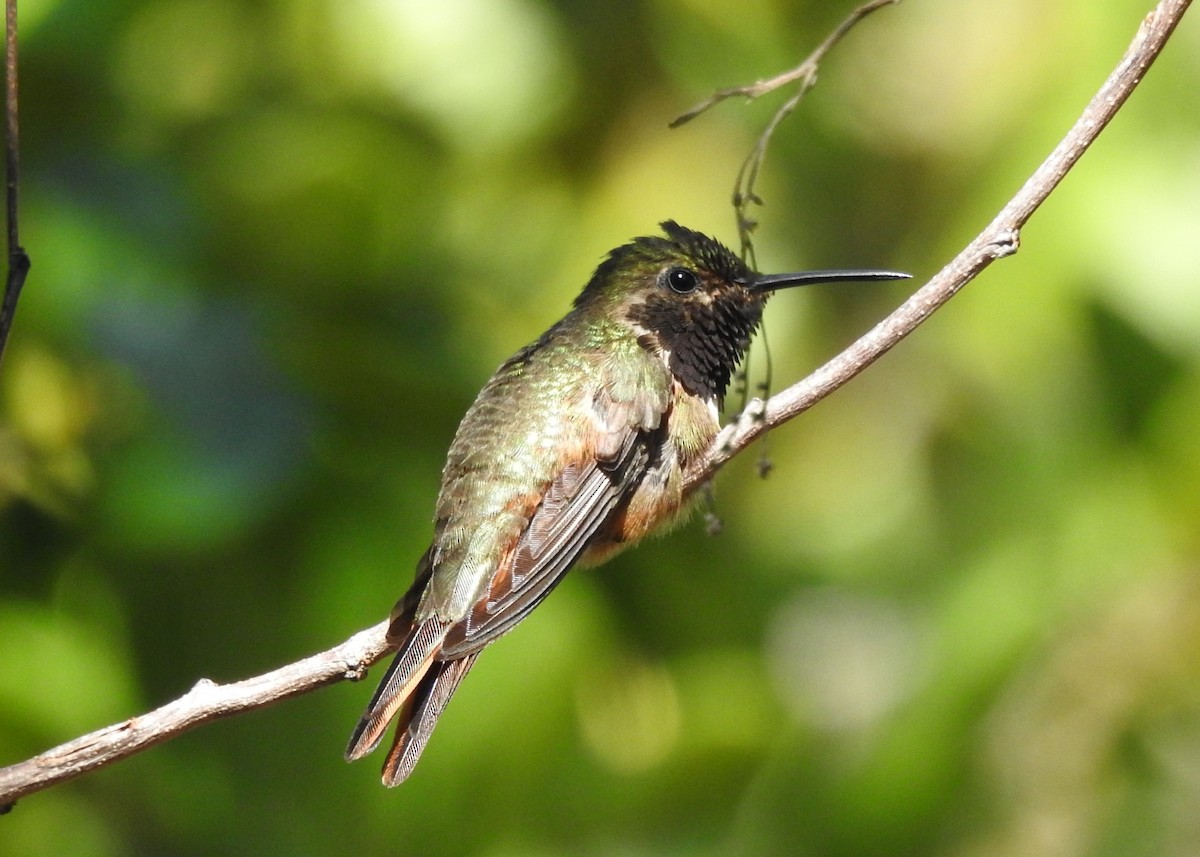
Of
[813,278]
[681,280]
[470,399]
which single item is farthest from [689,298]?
[470,399]

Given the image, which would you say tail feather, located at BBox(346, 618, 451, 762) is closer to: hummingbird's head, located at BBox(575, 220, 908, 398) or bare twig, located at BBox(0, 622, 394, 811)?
bare twig, located at BBox(0, 622, 394, 811)

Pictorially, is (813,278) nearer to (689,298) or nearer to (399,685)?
(689,298)

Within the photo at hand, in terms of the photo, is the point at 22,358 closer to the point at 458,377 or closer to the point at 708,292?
the point at 458,377

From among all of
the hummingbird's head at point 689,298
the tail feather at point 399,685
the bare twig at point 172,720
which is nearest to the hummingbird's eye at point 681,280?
the hummingbird's head at point 689,298

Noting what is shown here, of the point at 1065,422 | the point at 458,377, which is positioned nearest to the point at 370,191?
the point at 458,377

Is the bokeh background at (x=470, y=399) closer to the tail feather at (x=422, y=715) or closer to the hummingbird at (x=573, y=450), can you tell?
the hummingbird at (x=573, y=450)

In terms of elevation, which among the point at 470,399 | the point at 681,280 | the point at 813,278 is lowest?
the point at 470,399
